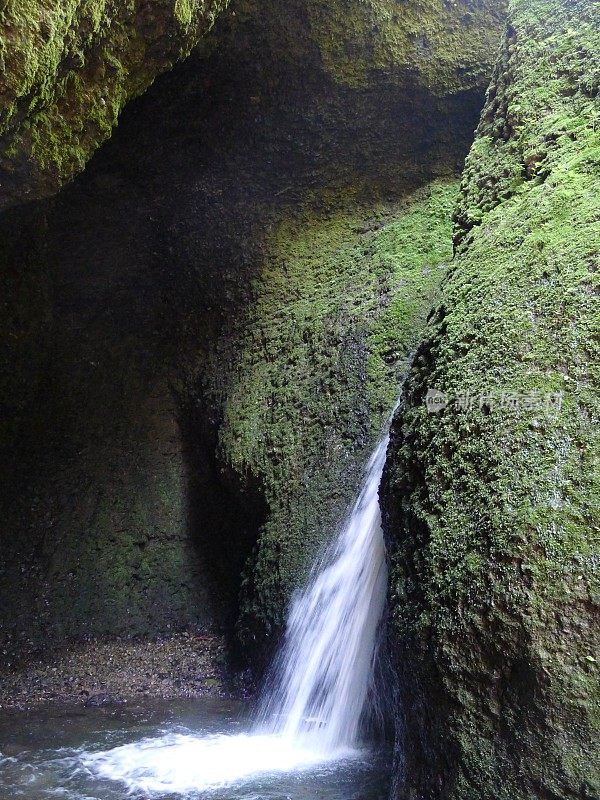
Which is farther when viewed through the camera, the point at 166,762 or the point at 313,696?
the point at 313,696

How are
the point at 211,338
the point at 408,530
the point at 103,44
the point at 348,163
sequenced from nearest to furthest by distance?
the point at 408,530 → the point at 103,44 → the point at 348,163 → the point at 211,338

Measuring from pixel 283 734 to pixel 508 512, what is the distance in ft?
7.31

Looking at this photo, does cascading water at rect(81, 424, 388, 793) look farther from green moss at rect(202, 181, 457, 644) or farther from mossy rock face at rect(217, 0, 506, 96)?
mossy rock face at rect(217, 0, 506, 96)

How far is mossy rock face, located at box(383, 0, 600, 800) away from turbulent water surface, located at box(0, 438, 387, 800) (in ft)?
2.82

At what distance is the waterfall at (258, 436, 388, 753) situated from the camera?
347 cm

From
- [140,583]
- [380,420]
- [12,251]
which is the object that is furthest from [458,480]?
[12,251]

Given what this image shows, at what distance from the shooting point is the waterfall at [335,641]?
11.4 feet

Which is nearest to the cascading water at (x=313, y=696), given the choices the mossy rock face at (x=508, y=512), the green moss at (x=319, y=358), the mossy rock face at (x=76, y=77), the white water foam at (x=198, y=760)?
the white water foam at (x=198, y=760)

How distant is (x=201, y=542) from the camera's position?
5535 millimetres

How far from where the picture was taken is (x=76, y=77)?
10.3 feet

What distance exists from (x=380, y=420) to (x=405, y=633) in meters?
1.93

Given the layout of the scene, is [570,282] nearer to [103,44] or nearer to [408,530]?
[408,530]

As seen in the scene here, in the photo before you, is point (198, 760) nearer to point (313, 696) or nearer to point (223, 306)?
point (313, 696)

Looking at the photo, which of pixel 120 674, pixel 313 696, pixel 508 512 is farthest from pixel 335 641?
pixel 120 674
